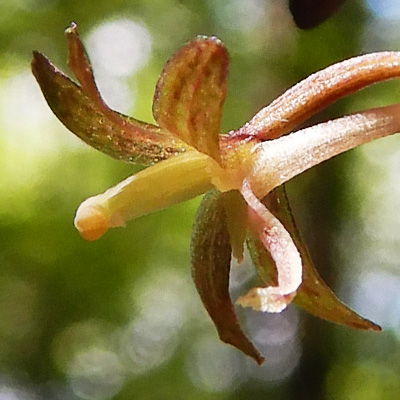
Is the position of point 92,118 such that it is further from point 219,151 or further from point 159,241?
point 159,241

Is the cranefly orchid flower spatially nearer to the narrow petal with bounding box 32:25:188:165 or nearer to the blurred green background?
the narrow petal with bounding box 32:25:188:165

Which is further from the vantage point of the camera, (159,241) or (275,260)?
(159,241)

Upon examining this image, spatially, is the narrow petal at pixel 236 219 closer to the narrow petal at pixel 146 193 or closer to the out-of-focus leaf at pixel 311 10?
the narrow petal at pixel 146 193

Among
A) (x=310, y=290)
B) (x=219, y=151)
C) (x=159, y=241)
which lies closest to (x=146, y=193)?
(x=219, y=151)

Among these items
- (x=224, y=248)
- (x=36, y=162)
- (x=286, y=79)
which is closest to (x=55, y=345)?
(x=36, y=162)

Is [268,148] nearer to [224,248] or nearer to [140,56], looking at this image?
[224,248]

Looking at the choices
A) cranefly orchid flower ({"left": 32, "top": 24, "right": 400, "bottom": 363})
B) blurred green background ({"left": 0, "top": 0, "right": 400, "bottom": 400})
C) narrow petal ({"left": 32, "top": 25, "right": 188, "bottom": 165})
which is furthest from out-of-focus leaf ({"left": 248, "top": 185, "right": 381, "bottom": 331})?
blurred green background ({"left": 0, "top": 0, "right": 400, "bottom": 400})

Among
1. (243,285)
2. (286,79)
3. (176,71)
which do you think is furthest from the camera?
(243,285)
